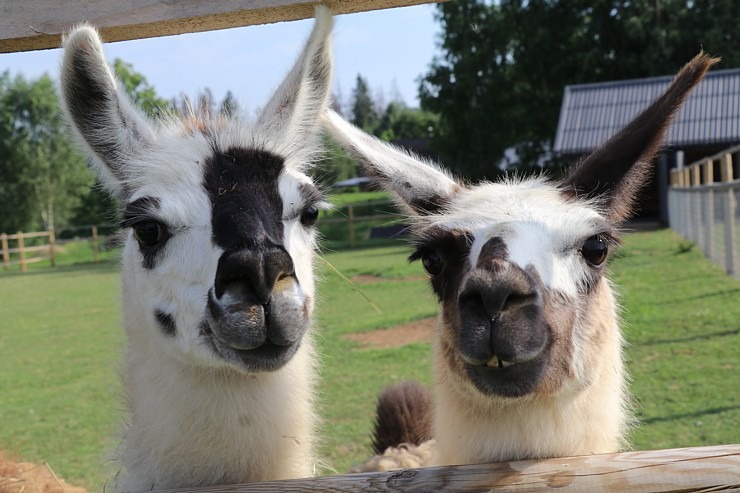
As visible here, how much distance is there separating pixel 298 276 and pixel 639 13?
37.9m

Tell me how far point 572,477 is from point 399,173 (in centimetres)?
135

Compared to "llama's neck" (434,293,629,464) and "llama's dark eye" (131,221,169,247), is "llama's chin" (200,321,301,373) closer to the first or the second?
"llama's dark eye" (131,221,169,247)

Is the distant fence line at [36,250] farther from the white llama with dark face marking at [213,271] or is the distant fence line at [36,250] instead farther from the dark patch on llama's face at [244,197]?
the dark patch on llama's face at [244,197]

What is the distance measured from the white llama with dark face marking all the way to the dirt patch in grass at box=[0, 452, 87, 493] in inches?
25.5

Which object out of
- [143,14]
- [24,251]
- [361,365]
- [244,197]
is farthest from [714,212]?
[24,251]

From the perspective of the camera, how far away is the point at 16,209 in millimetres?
51281

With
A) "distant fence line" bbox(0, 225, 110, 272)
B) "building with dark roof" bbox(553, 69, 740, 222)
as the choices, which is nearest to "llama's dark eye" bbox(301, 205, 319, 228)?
"building with dark roof" bbox(553, 69, 740, 222)

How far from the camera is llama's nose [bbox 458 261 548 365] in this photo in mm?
2100

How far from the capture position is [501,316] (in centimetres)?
210

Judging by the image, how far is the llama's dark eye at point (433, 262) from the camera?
256 cm

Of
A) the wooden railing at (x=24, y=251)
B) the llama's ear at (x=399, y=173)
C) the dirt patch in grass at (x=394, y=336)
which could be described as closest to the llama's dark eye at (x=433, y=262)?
the llama's ear at (x=399, y=173)

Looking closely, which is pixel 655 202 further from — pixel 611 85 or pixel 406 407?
pixel 406 407

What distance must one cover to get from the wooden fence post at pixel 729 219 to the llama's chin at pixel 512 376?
12.1 meters

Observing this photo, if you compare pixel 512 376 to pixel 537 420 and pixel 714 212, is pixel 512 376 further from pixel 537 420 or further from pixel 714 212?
pixel 714 212
